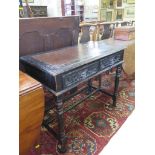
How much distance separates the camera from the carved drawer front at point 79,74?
1.21 meters

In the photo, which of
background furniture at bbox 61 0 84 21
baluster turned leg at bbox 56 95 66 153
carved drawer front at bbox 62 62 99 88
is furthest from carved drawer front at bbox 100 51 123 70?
background furniture at bbox 61 0 84 21

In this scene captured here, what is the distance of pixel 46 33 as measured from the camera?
5.74 feet

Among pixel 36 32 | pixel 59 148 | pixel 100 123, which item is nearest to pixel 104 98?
pixel 100 123

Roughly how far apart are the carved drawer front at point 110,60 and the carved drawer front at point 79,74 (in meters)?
0.11

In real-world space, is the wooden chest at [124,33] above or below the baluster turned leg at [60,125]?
above

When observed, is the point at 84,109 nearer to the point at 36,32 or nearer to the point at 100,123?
the point at 100,123

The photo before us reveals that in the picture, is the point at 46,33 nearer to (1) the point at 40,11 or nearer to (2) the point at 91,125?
(2) the point at 91,125

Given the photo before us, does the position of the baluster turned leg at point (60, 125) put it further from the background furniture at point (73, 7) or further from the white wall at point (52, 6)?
the background furniture at point (73, 7)

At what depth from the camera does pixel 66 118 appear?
194 centimetres

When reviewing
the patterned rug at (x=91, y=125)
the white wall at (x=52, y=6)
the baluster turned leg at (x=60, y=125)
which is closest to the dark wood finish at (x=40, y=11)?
the white wall at (x=52, y=6)
